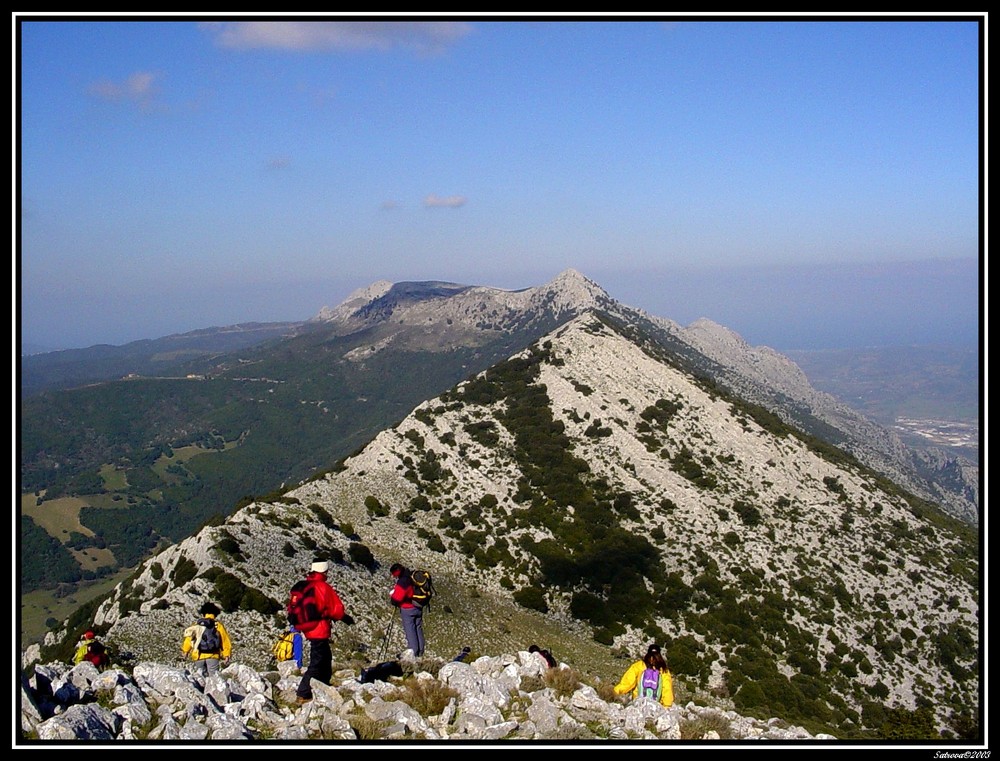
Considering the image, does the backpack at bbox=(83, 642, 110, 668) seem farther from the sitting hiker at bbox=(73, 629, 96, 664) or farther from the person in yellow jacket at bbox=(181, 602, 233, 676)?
the person in yellow jacket at bbox=(181, 602, 233, 676)

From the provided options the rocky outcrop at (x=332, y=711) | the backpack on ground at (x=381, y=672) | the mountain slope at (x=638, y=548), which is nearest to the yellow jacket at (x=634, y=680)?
the rocky outcrop at (x=332, y=711)

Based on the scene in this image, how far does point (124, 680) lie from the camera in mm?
15062

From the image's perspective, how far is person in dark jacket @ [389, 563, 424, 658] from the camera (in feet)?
60.1

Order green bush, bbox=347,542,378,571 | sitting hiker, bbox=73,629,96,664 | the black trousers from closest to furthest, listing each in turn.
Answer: the black trousers → sitting hiker, bbox=73,629,96,664 → green bush, bbox=347,542,378,571

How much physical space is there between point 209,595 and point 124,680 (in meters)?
18.3

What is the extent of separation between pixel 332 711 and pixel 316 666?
1194 mm

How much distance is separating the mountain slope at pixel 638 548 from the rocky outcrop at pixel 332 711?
13.0 meters

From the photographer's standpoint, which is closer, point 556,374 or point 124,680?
point 124,680

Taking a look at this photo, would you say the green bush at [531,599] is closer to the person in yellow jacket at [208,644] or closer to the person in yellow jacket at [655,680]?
the person in yellow jacket at [655,680]

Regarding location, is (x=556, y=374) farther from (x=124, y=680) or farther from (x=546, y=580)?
(x=124, y=680)

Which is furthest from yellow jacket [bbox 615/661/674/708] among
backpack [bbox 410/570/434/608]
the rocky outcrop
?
backpack [bbox 410/570/434/608]

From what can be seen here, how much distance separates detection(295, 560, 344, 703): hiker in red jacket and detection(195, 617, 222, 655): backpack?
9.70 ft
